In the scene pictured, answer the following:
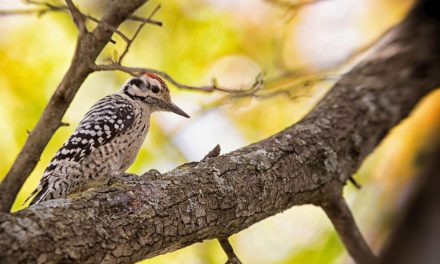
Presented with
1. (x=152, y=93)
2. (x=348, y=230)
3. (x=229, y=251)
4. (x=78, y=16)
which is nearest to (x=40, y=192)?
(x=229, y=251)

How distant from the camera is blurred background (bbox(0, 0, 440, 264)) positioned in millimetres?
6406

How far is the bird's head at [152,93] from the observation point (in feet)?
17.6

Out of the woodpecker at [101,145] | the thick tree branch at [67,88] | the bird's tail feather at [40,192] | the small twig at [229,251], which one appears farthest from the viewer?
the woodpecker at [101,145]

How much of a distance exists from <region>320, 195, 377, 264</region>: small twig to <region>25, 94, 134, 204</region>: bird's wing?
5.71 feet

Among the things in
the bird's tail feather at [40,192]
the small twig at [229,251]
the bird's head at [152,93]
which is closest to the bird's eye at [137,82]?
the bird's head at [152,93]

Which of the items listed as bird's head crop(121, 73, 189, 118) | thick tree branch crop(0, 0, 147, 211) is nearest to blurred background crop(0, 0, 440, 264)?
bird's head crop(121, 73, 189, 118)

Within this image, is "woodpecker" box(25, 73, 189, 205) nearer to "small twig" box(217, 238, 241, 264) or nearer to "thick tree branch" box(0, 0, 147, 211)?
"small twig" box(217, 238, 241, 264)

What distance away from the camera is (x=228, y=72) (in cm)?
736

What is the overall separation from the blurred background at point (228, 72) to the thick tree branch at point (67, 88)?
3.32 metres

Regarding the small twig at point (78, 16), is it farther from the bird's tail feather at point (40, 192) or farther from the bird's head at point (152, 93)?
the bird's head at point (152, 93)

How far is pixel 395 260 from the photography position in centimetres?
83

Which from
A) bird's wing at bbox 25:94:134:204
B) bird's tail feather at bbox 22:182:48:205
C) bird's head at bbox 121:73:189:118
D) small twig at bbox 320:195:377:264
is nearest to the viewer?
bird's tail feather at bbox 22:182:48:205

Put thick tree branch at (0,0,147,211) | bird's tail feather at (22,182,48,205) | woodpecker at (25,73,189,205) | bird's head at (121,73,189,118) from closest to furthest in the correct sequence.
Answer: thick tree branch at (0,0,147,211) < bird's tail feather at (22,182,48,205) < woodpecker at (25,73,189,205) < bird's head at (121,73,189,118)

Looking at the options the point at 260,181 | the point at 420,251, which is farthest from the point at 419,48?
the point at 420,251
